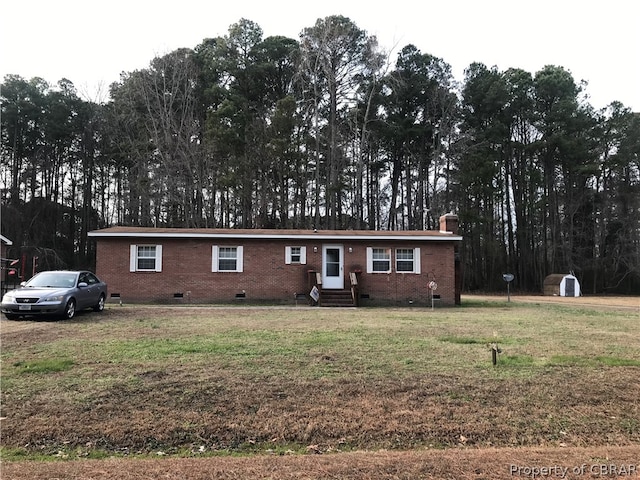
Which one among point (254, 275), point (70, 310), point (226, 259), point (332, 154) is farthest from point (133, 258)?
point (332, 154)

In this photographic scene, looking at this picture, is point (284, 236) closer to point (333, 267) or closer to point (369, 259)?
point (333, 267)

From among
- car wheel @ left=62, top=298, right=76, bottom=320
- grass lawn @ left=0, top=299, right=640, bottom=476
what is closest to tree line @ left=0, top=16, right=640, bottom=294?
car wheel @ left=62, top=298, right=76, bottom=320

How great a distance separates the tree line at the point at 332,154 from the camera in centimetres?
3444

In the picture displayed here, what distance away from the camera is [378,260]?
810 inches

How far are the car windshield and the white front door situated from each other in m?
9.89

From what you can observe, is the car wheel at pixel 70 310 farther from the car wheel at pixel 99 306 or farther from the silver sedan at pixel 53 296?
the car wheel at pixel 99 306

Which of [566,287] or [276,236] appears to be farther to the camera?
[566,287]

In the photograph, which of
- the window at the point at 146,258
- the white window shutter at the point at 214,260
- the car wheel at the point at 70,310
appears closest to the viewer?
the car wheel at the point at 70,310

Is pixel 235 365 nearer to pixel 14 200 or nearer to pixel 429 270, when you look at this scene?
pixel 429 270

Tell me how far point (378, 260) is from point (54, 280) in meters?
12.2

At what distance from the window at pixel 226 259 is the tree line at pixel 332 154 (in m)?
13.5

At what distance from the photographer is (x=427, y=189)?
39.2 meters

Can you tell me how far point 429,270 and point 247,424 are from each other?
16.5 meters

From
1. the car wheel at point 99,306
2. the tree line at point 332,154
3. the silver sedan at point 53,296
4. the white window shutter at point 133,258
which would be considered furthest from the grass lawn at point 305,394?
the tree line at point 332,154
